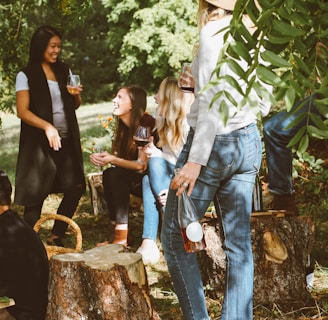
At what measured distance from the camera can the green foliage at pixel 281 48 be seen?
1.78 meters

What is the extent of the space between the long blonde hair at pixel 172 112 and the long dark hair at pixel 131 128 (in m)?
0.37

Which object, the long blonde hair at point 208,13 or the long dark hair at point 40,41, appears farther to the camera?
the long dark hair at point 40,41

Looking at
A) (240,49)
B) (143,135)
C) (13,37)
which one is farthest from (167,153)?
(240,49)

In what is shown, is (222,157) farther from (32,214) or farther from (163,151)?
(32,214)

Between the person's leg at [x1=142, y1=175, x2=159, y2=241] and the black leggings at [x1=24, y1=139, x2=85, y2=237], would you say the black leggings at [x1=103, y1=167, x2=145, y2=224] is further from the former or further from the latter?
the black leggings at [x1=24, y1=139, x2=85, y2=237]

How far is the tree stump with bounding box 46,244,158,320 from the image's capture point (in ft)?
11.9

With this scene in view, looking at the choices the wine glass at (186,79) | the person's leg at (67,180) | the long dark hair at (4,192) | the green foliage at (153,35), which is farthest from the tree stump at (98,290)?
the green foliage at (153,35)

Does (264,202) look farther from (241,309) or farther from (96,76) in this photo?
(96,76)

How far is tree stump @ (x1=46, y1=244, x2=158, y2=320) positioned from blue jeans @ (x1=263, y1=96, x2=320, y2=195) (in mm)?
1093

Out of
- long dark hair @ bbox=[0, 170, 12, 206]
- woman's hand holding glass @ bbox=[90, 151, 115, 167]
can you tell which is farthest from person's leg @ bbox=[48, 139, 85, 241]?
long dark hair @ bbox=[0, 170, 12, 206]

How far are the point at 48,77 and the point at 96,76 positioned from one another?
26.9 metres

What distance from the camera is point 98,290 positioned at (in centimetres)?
362

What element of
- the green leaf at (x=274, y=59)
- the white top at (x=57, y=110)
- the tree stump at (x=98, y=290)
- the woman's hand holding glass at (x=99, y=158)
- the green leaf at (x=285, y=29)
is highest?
the green leaf at (x=285, y=29)

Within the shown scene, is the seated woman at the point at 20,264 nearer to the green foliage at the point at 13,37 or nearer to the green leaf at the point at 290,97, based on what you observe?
the green leaf at the point at 290,97
